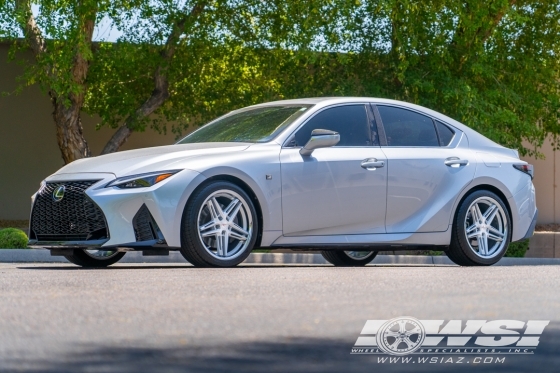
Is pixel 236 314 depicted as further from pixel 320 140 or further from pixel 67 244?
pixel 320 140

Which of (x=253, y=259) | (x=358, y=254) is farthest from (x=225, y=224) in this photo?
(x=253, y=259)

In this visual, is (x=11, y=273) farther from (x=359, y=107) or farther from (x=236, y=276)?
(x=359, y=107)

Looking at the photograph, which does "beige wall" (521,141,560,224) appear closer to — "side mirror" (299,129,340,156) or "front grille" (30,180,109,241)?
"side mirror" (299,129,340,156)

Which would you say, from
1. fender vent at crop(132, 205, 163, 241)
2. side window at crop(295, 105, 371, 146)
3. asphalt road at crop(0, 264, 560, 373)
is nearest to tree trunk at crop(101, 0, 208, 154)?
side window at crop(295, 105, 371, 146)

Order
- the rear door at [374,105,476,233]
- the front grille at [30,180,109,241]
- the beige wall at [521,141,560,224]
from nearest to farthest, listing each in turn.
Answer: the front grille at [30,180,109,241], the rear door at [374,105,476,233], the beige wall at [521,141,560,224]

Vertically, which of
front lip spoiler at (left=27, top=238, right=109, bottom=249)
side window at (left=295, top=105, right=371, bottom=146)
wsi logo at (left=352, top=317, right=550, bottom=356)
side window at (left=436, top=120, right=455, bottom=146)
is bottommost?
front lip spoiler at (left=27, top=238, right=109, bottom=249)

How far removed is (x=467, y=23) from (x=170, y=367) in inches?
622

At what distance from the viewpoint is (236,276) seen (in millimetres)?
7828

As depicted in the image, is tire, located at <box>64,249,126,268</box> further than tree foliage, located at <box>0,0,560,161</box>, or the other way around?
tree foliage, located at <box>0,0,560,161</box>

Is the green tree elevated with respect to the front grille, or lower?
elevated

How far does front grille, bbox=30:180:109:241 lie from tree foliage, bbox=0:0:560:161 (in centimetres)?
940

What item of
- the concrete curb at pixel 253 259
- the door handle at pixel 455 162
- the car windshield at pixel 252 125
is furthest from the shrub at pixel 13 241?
the door handle at pixel 455 162

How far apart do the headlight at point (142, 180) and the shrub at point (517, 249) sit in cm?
1342

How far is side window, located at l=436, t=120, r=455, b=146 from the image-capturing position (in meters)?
10.5
